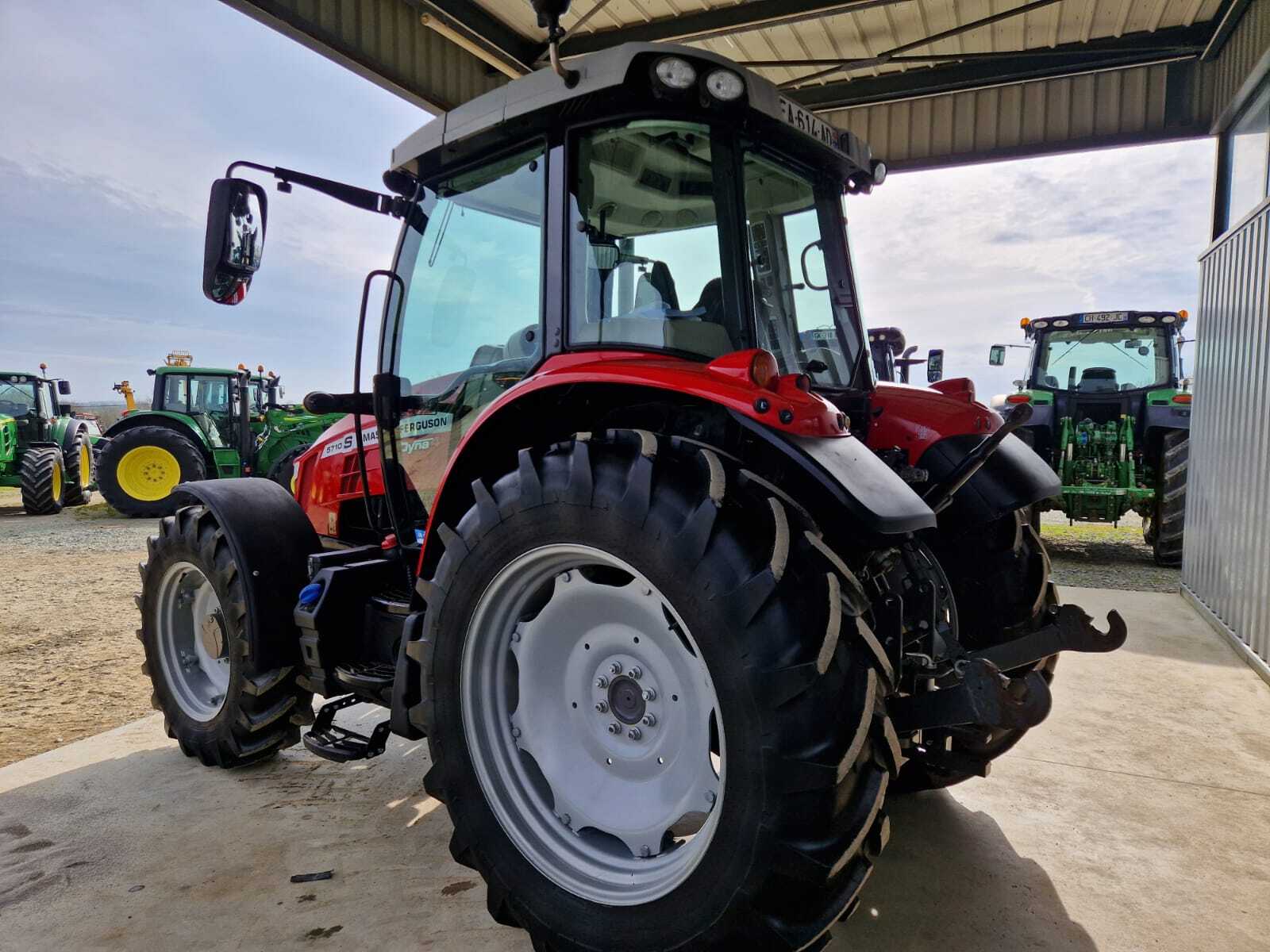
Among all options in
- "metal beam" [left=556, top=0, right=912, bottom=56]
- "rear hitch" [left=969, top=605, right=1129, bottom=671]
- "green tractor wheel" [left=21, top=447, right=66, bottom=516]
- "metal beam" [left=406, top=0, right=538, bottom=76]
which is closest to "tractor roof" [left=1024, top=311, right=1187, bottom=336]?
"metal beam" [left=556, top=0, right=912, bottom=56]

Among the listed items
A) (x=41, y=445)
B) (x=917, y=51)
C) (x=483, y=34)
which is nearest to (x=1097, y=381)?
(x=917, y=51)

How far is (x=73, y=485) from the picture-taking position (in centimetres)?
1364

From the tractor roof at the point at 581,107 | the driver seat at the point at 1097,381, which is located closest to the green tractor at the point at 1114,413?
the driver seat at the point at 1097,381

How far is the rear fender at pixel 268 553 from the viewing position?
2912 mm

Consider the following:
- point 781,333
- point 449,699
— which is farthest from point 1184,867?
point 449,699

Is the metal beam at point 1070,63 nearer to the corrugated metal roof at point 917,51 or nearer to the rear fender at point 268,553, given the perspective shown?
the corrugated metal roof at point 917,51

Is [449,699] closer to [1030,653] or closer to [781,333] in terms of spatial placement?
[781,333]

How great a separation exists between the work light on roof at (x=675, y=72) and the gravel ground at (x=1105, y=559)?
6.27 metres

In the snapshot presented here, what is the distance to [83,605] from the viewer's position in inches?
256

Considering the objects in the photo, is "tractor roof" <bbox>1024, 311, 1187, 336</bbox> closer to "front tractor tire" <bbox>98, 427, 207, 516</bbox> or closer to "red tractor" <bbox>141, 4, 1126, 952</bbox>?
"red tractor" <bbox>141, 4, 1126, 952</bbox>

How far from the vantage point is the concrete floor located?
2131 millimetres

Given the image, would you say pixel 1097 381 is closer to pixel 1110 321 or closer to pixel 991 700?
pixel 1110 321

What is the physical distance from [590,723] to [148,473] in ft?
39.7

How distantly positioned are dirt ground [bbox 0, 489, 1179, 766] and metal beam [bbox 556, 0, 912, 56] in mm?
4880
